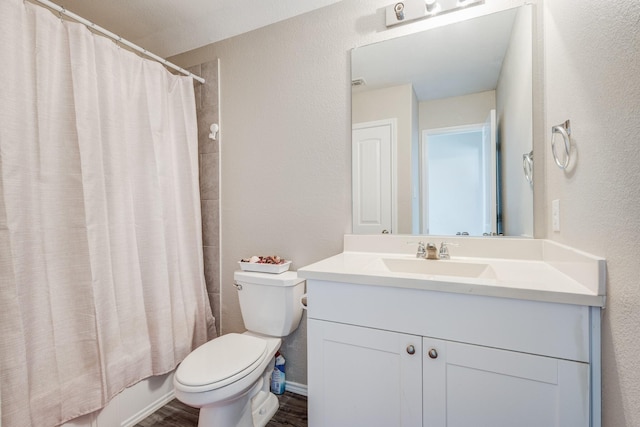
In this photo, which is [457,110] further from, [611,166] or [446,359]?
[446,359]

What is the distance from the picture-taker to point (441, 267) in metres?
1.35

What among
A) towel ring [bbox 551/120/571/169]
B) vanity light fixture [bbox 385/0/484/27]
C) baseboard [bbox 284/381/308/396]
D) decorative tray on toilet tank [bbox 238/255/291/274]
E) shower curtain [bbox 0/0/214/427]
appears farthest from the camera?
baseboard [bbox 284/381/308/396]

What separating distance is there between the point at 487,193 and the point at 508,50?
2.25 ft

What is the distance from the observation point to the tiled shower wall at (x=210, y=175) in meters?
2.06

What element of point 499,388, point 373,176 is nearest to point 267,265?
point 373,176

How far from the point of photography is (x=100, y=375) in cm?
134

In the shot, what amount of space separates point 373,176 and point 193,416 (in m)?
1.67

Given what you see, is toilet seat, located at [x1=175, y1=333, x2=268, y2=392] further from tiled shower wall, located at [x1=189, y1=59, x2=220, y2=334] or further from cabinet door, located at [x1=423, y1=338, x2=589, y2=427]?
cabinet door, located at [x1=423, y1=338, x2=589, y2=427]

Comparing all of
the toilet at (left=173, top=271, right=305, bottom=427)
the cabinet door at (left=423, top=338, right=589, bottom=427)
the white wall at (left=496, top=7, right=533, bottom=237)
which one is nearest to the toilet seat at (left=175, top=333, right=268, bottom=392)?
the toilet at (left=173, top=271, right=305, bottom=427)

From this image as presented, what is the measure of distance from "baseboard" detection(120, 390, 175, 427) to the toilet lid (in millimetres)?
593

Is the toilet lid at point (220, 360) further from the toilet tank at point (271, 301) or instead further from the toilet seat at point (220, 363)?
the toilet tank at point (271, 301)

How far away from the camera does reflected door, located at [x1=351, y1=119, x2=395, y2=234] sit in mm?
1609

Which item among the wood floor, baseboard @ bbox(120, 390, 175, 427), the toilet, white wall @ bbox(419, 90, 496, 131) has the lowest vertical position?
the wood floor

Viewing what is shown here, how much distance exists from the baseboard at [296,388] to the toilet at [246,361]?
0.52 ft
